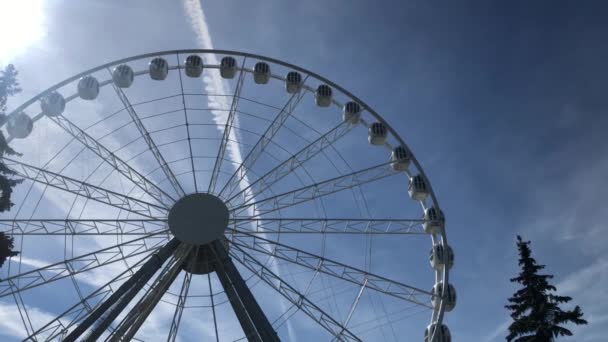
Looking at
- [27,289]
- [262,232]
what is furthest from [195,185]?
[27,289]

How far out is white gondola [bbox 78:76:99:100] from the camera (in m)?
21.3

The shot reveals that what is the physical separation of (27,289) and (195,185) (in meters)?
6.89

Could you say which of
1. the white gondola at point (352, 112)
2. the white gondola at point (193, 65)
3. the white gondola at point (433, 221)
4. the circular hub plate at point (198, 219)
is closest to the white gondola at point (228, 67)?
the white gondola at point (193, 65)

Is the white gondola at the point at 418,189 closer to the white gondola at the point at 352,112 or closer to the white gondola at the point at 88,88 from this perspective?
the white gondola at the point at 352,112

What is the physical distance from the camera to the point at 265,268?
19266 mm

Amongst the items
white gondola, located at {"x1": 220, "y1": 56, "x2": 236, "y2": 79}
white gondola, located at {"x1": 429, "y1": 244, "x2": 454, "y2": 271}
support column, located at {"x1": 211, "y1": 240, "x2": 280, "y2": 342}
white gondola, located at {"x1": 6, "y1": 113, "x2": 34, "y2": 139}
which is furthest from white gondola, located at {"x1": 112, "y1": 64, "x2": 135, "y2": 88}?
white gondola, located at {"x1": 429, "y1": 244, "x2": 454, "y2": 271}

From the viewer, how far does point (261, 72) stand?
77.6 feet

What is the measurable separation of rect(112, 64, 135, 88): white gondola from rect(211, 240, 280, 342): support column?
831cm

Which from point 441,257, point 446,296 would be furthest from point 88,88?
point 446,296

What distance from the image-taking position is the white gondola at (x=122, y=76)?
862 inches

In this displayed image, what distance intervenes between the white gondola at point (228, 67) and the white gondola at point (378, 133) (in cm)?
666

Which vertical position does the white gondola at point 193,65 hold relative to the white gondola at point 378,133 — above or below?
above

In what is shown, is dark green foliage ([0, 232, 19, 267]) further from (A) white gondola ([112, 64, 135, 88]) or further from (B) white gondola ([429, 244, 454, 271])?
(B) white gondola ([429, 244, 454, 271])

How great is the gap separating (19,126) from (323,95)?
12.4m
